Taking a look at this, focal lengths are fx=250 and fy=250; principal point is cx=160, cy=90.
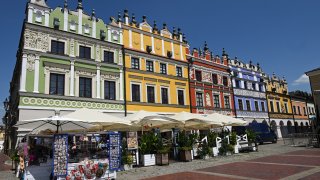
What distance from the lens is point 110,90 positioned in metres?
22.1

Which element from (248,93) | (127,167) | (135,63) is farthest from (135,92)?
(248,93)

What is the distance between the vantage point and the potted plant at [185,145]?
1580 centimetres

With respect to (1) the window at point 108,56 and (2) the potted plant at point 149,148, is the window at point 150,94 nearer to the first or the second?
(1) the window at point 108,56

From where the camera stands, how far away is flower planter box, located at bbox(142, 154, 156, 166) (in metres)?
14.3

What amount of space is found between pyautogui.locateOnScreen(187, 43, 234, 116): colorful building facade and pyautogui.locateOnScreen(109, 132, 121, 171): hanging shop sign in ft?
59.7

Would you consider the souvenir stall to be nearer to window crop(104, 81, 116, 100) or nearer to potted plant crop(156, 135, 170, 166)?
potted plant crop(156, 135, 170, 166)

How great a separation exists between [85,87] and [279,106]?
110 feet

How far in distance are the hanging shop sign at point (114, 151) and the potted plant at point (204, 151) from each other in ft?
26.4

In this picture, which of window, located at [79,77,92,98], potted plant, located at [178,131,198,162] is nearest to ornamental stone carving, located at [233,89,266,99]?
potted plant, located at [178,131,198,162]

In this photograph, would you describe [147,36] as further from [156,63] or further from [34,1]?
[34,1]

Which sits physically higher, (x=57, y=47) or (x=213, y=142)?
(x=57, y=47)

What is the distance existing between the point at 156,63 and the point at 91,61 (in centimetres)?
728

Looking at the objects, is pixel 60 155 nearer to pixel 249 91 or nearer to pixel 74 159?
pixel 74 159

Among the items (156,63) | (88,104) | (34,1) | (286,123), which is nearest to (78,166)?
(88,104)
